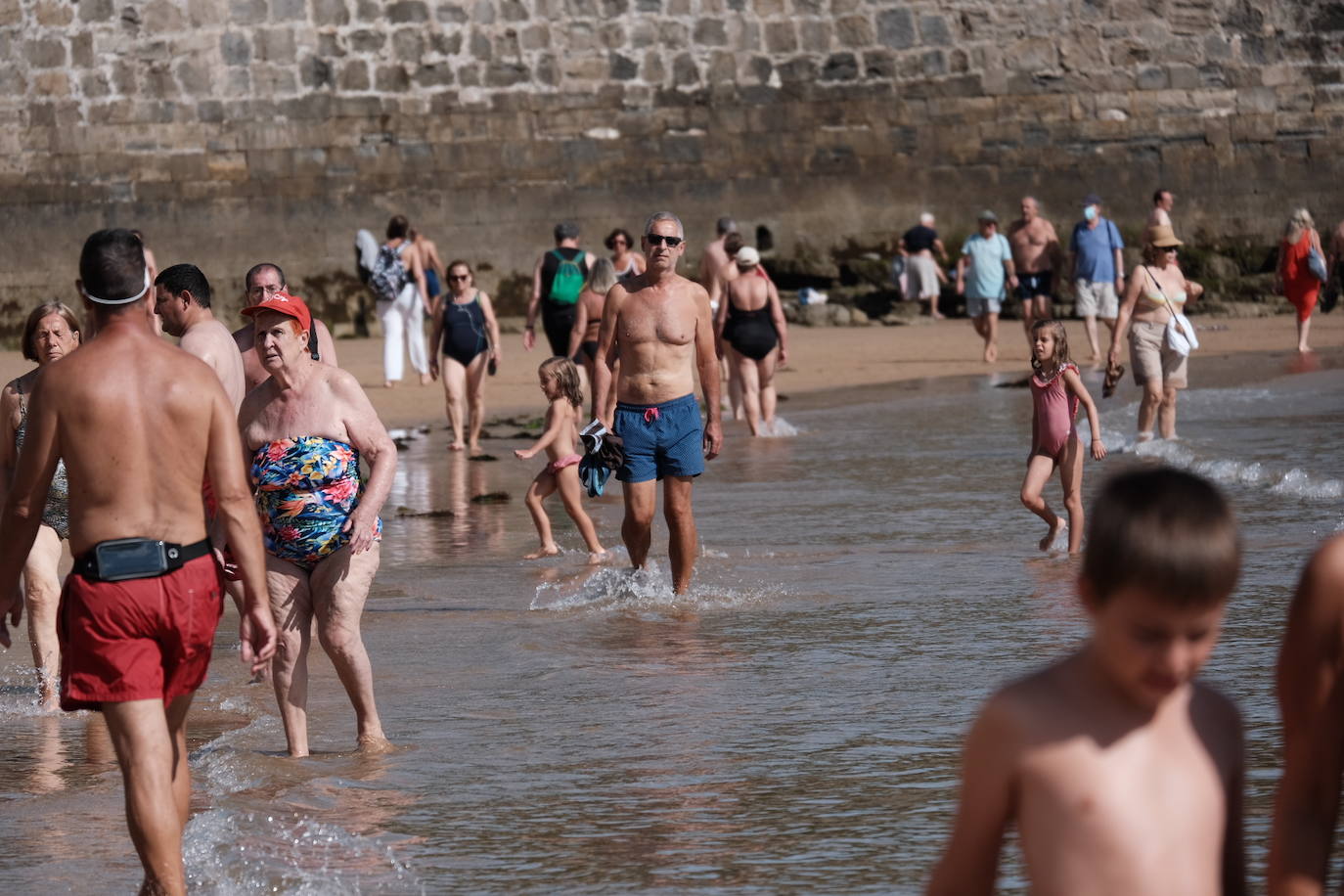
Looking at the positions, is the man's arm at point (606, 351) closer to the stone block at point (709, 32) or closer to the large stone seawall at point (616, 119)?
the large stone seawall at point (616, 119)

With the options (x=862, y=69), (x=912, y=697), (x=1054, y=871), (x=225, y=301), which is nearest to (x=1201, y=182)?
(x=862, y=69)

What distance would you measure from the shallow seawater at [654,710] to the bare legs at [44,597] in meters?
0.18

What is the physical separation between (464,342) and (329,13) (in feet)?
36.9

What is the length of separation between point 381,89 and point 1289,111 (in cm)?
1137

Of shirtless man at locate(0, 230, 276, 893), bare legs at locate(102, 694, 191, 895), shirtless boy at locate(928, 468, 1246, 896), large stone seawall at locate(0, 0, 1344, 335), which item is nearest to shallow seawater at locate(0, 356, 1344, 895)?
bare legs at locate(102, 694, 191, 895)

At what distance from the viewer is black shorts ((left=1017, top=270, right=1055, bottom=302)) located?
21.6m

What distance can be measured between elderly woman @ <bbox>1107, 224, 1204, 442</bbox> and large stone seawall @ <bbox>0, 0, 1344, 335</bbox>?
12.7 meters

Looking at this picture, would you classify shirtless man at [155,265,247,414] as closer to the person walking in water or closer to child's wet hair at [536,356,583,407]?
child's wet hair at [536,356,583,407]

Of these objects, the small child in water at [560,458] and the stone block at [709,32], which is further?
the stone block at [709,32]

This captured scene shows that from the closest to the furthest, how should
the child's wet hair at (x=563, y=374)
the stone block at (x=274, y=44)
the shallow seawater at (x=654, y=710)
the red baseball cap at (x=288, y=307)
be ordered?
the shallow seawater at (x=654, y=710) < the red baseball cap at (x=288, y=307) < the child's wet hair at (x=563, y=374) < the stone block at (x=274, y=44)

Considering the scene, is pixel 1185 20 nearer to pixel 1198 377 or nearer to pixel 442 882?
pixel 1198 377

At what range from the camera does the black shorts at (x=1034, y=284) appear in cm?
2156

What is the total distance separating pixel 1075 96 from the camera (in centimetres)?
2650

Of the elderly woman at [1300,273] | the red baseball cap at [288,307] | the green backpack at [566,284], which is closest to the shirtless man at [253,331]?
the red baseball cap at [288,307]
